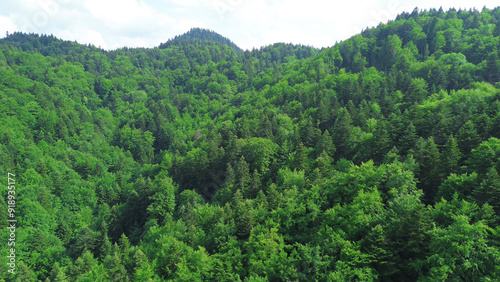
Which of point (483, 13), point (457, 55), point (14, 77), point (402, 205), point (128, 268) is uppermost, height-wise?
point (483, 13)

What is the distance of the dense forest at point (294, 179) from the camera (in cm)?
3181

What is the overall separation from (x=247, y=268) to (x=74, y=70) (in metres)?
185

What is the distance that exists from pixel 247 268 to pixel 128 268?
2138 centimetres

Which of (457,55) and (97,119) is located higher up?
(457,55)

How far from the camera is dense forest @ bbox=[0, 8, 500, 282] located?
31812mm

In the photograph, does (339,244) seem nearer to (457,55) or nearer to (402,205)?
(402,205)

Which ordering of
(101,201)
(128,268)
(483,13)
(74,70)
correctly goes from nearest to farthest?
(128,268) < (101,201) < (483,13) < (74,70)

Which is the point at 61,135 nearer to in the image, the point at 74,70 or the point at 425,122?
the point at 74,70

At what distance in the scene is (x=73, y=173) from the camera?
89.8 meters

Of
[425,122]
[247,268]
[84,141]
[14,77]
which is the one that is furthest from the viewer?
[14,77]

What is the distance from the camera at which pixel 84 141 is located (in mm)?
113188

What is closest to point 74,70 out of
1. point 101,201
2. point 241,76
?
point 241,76

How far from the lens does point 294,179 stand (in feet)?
159

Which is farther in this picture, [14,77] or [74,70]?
[74,70]
